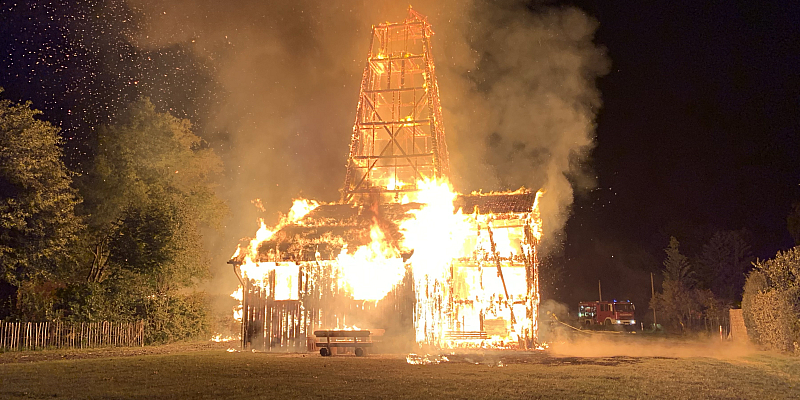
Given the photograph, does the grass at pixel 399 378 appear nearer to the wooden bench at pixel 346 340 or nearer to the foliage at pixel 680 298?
the wooden bench at pixel 346 340

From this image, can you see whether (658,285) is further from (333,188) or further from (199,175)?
(199,175)

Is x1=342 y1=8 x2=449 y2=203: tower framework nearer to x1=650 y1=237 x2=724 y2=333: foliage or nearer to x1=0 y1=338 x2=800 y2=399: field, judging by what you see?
x1=0 y1=338 x2=800 y2=399: field

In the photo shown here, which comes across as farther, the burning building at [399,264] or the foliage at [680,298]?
the foliage at [680,298]

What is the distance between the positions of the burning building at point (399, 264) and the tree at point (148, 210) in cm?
811

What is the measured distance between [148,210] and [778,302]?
87.8ft

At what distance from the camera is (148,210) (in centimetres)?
3089

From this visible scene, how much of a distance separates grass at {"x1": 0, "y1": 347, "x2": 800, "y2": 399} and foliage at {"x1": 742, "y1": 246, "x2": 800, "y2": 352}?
2967mm

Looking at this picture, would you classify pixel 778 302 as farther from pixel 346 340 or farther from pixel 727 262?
pixel 727 262

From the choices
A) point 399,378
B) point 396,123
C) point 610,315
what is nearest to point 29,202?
point 396,123

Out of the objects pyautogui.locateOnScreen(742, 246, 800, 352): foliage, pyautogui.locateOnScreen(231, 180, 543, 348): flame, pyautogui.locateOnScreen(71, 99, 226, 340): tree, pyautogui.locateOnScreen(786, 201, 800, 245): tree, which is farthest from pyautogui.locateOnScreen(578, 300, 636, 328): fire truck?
pyautogui.locateOnScreen(71, 99, 226, 340): tree

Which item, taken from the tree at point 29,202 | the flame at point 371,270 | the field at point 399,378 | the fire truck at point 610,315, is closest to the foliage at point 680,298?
the fire truck at point 610,315

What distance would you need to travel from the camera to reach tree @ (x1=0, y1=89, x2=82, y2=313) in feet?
82.9

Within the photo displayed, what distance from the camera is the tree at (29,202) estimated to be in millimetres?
25266

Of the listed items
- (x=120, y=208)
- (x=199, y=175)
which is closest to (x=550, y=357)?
(x=120, y=208)
